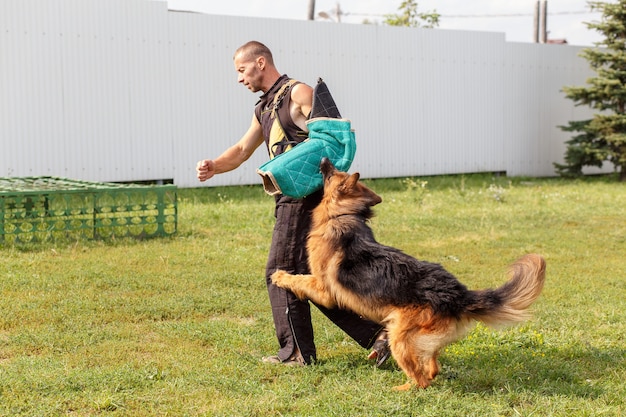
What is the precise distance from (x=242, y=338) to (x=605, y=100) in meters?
15.7

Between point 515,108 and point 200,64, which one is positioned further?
point 515,108

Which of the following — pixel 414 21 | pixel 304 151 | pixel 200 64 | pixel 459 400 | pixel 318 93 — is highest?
pixel 414 21

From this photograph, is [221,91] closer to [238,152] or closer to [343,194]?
[238,152]

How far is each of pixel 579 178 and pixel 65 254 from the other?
45.7ft

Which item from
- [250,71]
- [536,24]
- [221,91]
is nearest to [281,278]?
[250,71]

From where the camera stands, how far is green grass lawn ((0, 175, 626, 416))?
4180 mm

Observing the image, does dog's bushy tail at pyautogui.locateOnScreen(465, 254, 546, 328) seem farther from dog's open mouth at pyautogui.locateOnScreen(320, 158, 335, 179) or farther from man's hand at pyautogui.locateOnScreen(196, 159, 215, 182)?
man's hand at pyautogui.locateOnScreen(196, 159, 215, 182)

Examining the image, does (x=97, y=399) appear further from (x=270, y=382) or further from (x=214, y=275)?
(x=214, y=275)

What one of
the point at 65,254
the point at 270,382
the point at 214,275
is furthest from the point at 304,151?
the point at 65,254

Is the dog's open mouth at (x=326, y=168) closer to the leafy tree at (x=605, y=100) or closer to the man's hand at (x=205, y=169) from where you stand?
the man's hand at (x=205, y=169)

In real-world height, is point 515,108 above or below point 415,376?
above

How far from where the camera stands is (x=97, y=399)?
13.5 feet

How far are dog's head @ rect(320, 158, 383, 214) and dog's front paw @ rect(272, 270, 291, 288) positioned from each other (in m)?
0.55

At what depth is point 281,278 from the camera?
473 centimetres
